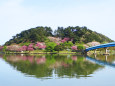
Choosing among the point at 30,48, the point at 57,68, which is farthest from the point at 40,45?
the point at 57,68

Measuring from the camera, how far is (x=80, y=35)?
58.4 m

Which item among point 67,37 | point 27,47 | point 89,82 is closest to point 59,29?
point 67,37

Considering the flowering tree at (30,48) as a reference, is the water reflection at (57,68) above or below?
below

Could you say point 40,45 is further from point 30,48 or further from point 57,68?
point 57,68

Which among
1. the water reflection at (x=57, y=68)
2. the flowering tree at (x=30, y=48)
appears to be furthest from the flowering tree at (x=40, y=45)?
the water reflection at (x=57, y=68)

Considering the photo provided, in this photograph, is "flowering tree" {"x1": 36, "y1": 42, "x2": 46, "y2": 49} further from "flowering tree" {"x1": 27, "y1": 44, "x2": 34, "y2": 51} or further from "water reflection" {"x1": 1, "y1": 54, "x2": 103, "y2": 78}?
"water reflection" {"x1": 1, "y1": 54, "x2": 103, "y2": 78}

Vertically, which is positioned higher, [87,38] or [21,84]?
[87,38]

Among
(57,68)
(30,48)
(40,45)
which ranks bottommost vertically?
(57,68)

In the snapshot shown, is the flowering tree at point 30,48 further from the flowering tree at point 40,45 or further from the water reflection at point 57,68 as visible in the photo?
the water reflection at point 57,68

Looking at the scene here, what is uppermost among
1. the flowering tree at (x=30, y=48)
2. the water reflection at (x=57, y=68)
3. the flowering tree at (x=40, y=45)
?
the flowering tree at (x=40, y=45)

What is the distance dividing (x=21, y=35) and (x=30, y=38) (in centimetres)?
1091

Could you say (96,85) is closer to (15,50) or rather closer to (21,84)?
(21,84)

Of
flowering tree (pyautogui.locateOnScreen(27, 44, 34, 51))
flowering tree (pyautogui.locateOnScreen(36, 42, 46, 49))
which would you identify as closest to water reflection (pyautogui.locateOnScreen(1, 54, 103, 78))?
flowering tree (pyautogui.locateOnScreen(27, 44, 34, 51))

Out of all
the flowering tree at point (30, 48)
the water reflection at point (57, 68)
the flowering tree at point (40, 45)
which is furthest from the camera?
the flowering tree at point (40, 45)
